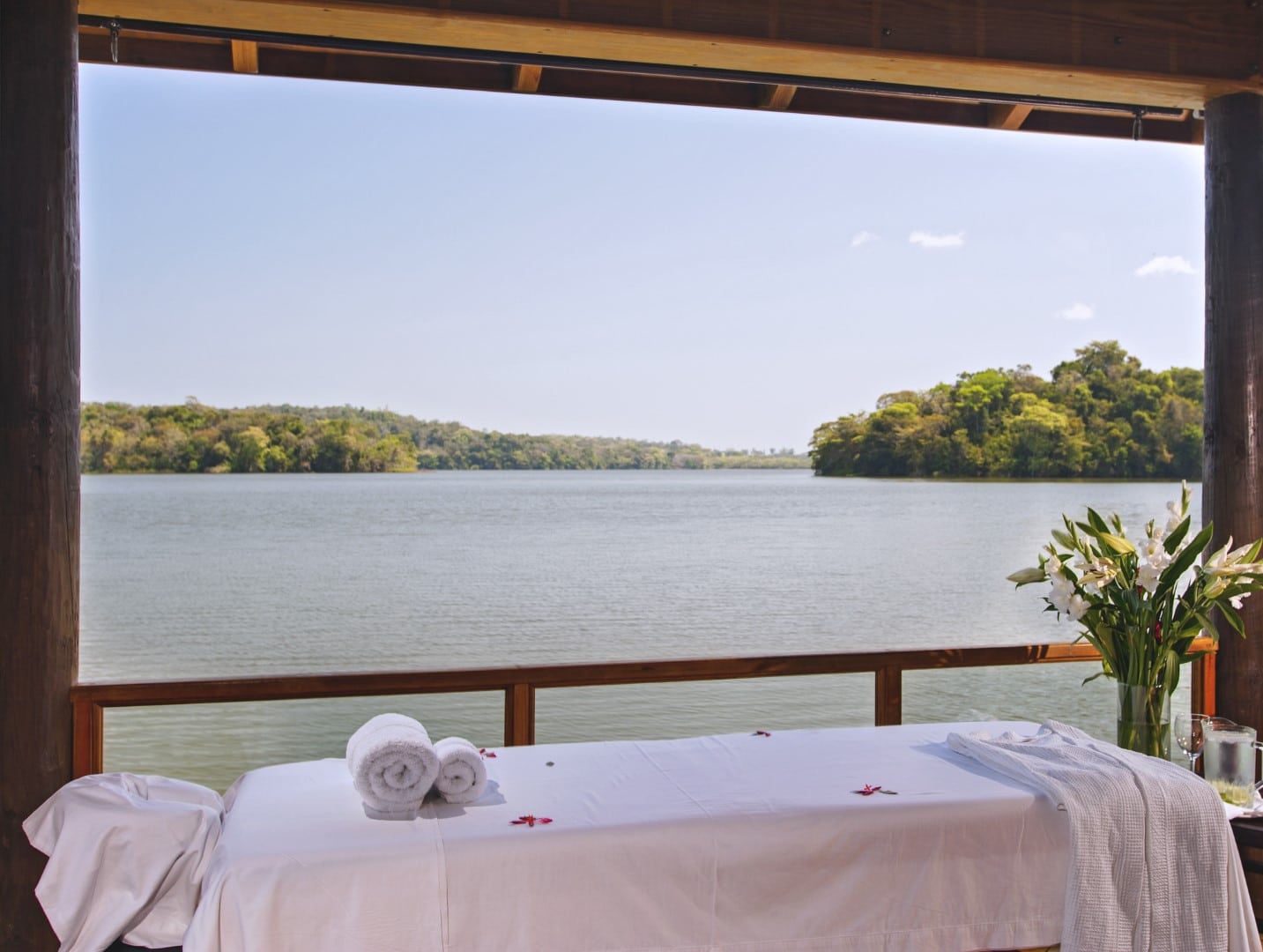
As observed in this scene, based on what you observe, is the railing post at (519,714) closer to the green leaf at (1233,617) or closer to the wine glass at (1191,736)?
the wine glass at (1191,736)

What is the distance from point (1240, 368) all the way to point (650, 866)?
7.46ft

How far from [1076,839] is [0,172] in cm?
260

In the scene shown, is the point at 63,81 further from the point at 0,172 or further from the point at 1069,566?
the point at 1069,566

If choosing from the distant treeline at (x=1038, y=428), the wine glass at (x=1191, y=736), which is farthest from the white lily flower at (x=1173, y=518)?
the distant treeline at (x=1038, y=428)

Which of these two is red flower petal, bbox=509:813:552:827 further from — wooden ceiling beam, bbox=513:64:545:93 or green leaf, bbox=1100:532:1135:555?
wooden ceiling beam, bbox=513:64:545:93

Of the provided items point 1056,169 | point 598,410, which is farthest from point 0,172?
point 1056,169

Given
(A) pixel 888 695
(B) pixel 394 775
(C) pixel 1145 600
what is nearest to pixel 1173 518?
(C) pixel 1145 600

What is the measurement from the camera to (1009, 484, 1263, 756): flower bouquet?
8.86 feet

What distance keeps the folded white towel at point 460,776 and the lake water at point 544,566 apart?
58.4 feet

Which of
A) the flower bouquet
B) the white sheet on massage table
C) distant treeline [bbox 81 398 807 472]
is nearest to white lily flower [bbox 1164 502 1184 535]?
the flower bouquet

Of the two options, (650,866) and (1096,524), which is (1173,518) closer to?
(1096,524)

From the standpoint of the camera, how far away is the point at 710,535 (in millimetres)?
29500

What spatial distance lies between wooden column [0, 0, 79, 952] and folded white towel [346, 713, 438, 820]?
2.60 feet

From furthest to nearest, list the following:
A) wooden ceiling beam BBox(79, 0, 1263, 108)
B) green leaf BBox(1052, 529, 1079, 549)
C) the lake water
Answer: the lake water → green leaf BBox(1052, 529, 1079, 549) → wooden ceiling beam BBox(79, 0, 1263, 108)
